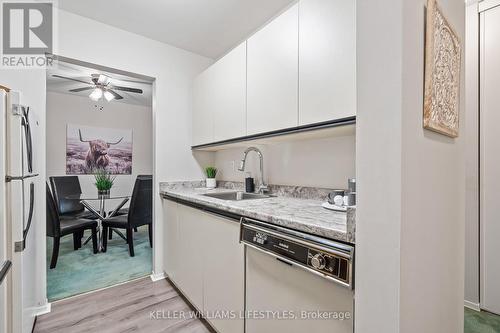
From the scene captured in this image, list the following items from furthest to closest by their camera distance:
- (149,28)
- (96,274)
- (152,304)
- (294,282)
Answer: (96,274) → (149,28) → (152,304) → (294,282)

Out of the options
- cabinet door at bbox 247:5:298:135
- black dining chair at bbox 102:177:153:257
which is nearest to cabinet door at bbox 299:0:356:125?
cabinet door at bbox 247:5:298:135

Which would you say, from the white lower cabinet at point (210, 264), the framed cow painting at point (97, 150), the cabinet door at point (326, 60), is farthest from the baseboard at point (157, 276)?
the framed cow painting at point (97, 150)

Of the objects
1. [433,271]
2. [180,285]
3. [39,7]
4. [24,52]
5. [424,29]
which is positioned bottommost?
[180,285]

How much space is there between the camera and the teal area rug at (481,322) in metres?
1.53

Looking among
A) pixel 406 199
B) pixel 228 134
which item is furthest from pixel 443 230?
pixel 228 134

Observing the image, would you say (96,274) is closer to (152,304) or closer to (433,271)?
(152,304)

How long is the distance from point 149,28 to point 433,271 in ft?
8.67

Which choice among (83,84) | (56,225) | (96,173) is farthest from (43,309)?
(83,84)

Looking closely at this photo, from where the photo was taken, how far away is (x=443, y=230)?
37.5 inches

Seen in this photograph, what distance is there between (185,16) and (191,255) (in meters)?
1.96

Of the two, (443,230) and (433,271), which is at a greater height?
(443,230)

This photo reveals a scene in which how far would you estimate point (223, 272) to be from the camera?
1.40m

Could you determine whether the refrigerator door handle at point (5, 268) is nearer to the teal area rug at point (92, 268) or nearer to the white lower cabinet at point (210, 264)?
the white lower cabinet at point (210, 264)

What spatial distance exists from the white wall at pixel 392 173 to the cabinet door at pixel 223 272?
71 cm
